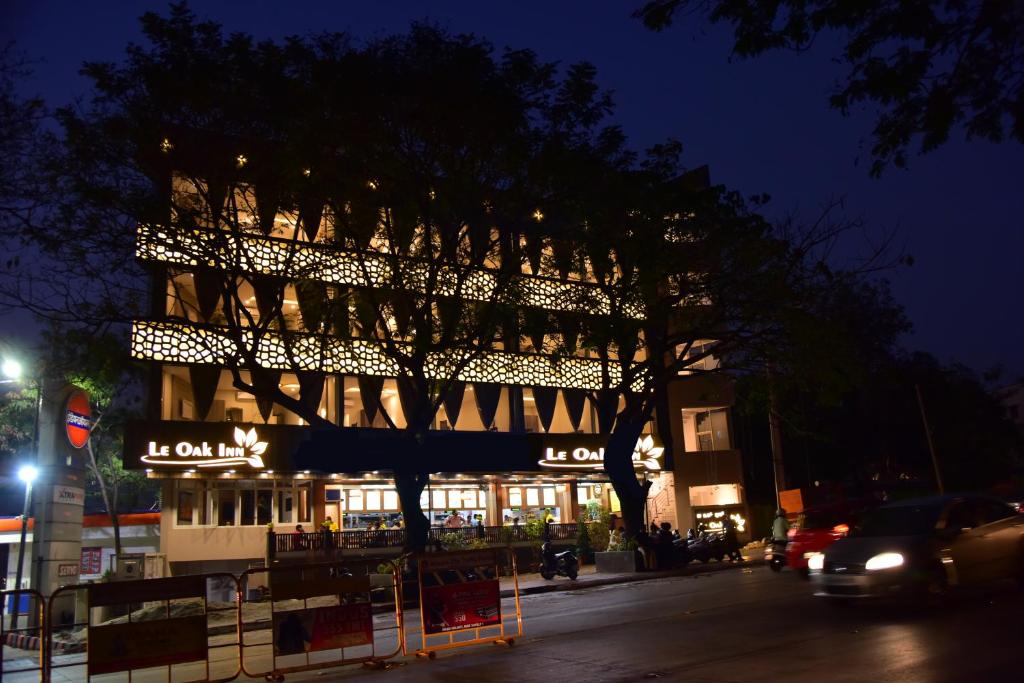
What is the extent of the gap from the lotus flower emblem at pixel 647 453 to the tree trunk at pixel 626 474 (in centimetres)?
979

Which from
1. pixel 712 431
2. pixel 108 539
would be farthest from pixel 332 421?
pixel 712 431

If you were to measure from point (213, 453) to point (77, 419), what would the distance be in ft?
28.5

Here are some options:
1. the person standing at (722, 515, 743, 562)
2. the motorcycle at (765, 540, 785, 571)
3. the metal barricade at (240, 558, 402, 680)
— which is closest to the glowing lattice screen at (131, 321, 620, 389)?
the person standing at (722, 515, 743, 562)

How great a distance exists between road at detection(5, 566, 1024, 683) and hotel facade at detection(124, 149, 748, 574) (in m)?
12.3

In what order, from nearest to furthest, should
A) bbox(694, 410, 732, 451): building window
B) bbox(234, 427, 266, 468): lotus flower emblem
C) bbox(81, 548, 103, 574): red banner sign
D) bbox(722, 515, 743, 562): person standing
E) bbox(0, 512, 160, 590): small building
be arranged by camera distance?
bbox(722, 515, 743, 562): person standing → bbox(234, 427, 266, 468): lotus flower emblem → bbox(81, 548, 103, 574): red banner sign → bbox(0, 512, 160, 590): small building → bbox(694, 410, 732, 451): building window

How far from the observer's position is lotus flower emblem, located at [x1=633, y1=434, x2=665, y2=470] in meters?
38.9

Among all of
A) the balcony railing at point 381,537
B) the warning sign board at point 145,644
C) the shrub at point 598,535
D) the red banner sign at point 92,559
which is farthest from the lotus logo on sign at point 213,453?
the warning sign board at point 145,644

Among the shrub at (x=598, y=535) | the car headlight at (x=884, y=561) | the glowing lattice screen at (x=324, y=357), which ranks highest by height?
the glowing lattice screen at (x=324, y=357)

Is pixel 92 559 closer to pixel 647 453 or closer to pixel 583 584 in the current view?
pixel 647 453

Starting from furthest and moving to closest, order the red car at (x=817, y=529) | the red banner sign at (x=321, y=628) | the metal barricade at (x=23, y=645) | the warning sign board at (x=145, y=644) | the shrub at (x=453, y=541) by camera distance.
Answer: the shrub at (x=453, y=541), the red car at (x=817, y=529), the metal barricade at (x=23, y=645), the red banner sign at (x=321, y=628), the warning sign board at (x=145, y=644)

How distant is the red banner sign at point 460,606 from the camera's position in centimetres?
1130

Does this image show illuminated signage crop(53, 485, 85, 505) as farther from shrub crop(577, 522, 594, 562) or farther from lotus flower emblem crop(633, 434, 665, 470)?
lotus flower emblem crop(633, 434, 665, 470)

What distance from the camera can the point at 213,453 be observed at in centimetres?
2928

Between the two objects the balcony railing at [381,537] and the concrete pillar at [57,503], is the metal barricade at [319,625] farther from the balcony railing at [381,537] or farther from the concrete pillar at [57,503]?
the balcony railing at [381,537]
